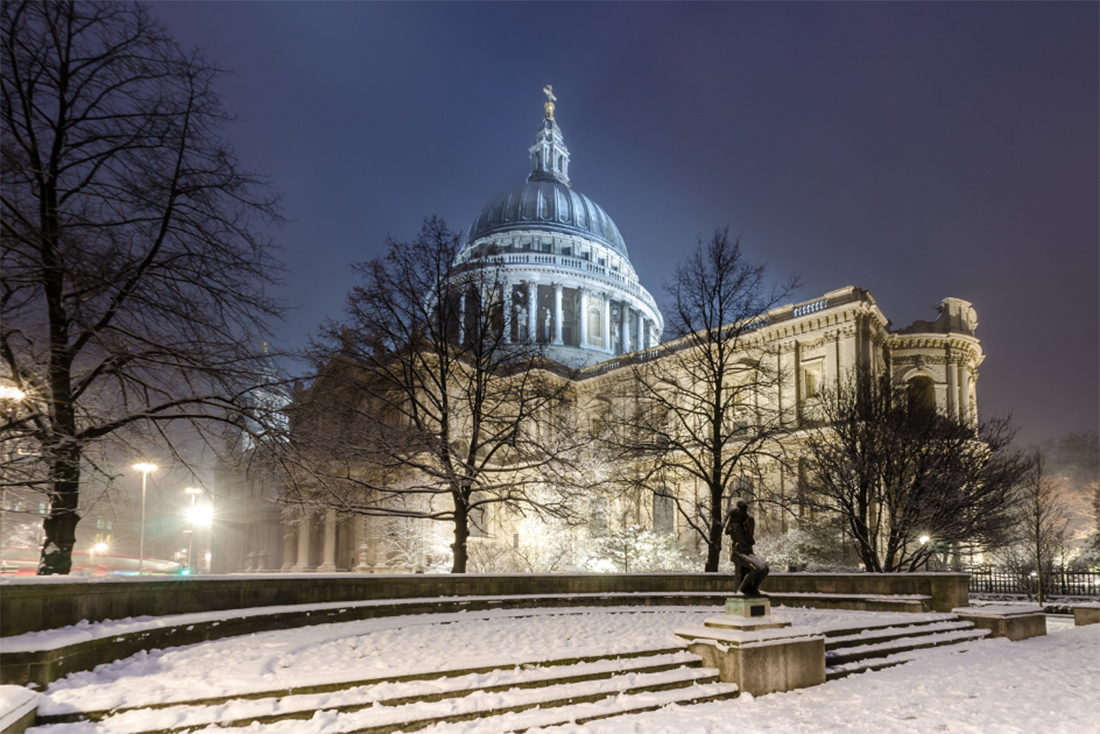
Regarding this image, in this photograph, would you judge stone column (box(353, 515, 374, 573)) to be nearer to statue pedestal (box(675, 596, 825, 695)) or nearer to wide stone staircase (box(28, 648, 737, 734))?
statue pedestal (box(675, 596, 825, 695))

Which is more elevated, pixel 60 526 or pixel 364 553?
pixel 60 526

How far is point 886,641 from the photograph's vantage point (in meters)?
12.6

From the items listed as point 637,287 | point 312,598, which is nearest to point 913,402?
point 312,598

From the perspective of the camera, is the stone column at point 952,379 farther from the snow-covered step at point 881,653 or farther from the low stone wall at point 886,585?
the snow-covered step at point 881,653

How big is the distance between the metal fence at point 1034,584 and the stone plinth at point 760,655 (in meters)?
23.5

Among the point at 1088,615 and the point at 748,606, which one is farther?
the point at 1088,615

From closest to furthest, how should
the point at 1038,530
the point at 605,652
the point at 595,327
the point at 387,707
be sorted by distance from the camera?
the point at 387,707 < the point at 605,652 < the point at 1038,530 < the point at 595,327

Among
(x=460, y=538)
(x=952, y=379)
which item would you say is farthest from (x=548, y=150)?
(x=460, y=538)

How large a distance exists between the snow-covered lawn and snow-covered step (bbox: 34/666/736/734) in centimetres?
16

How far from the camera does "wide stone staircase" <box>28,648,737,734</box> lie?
639cm

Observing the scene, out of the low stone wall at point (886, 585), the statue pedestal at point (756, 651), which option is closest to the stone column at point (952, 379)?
the low stone wall at point (886, 585)

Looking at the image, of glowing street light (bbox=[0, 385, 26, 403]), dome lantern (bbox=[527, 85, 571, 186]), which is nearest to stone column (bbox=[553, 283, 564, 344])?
dome lantern (bbox=[527, 85, 571, 186])

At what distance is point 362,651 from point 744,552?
624 cm

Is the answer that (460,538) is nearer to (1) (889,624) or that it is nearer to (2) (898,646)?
(1) (889,624)
